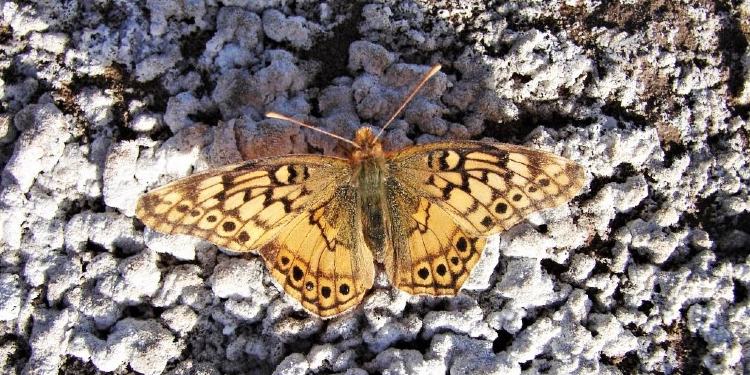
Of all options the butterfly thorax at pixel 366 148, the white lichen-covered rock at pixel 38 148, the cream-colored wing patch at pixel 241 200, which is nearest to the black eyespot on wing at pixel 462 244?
the butterfly thorax at pixel 366 148

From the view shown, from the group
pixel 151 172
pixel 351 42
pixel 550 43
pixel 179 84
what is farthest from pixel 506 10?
pixel 151 172

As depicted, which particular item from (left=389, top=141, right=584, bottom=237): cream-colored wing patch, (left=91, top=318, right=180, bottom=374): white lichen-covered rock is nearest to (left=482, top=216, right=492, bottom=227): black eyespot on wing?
(left=389, top=141, right=584, bottom=237): cream-colored wing patch

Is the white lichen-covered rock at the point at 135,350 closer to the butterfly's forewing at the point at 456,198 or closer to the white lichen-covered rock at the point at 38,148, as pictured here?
the white lichen-covered rock at the point at 38,148

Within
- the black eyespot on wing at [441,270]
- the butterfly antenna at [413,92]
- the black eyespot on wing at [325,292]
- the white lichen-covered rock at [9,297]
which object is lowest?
the white lichen-covered rock at [9,297]

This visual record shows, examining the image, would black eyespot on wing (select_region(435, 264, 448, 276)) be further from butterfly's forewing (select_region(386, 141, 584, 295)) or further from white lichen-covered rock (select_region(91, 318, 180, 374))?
white lichen-covered rock (select_region(91, 318, 180, 374))

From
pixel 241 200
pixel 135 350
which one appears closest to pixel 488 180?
pixel 241 200
